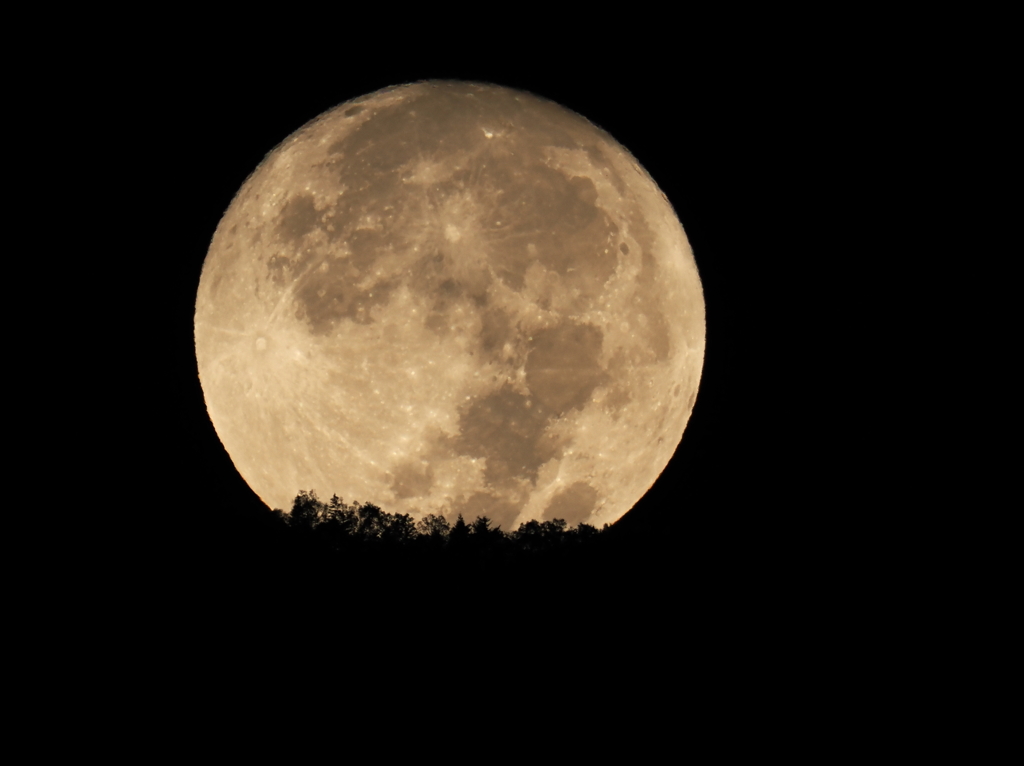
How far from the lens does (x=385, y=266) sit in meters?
5.25

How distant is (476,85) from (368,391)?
280 centimetres

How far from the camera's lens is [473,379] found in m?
5.38

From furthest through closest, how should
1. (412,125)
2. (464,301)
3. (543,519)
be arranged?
(543,519)
(412,125)
(464,301)

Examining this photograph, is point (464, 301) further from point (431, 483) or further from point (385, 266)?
point (431, 483)

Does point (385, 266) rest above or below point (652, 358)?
below

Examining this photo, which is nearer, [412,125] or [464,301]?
[464,301]

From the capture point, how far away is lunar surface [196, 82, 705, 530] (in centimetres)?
528

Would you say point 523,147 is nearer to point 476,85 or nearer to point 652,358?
point 476,85

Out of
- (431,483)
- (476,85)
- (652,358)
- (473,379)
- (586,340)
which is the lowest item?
A: (431,483)

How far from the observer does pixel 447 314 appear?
5.23 meters

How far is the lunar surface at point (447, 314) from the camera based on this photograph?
5.28 metres

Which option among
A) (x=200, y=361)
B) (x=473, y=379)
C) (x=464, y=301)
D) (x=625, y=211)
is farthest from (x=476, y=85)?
(x=200, y=361)

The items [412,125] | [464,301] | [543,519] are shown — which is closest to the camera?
[464,301]

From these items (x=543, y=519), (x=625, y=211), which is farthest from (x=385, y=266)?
(x=543, y=519)
